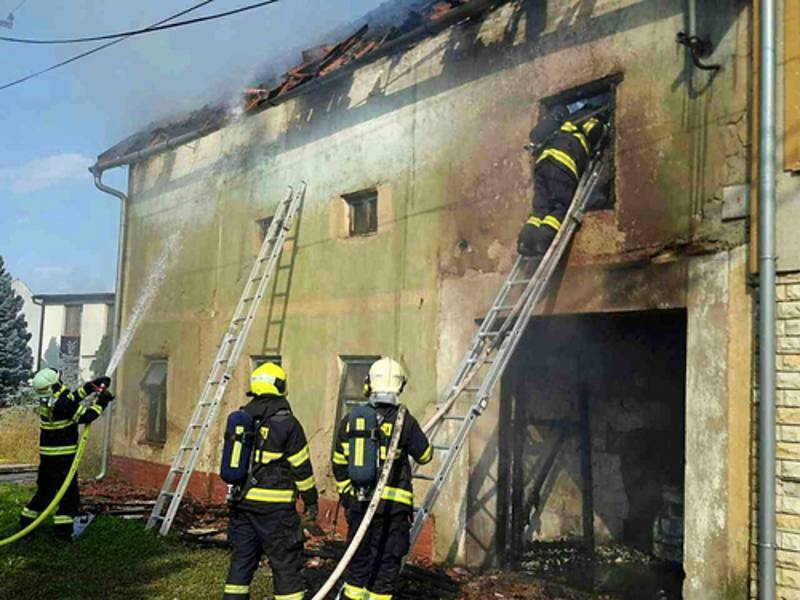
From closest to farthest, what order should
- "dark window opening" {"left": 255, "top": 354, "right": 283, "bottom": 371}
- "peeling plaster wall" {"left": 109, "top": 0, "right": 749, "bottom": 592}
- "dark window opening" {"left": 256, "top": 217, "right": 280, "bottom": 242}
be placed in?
"peeling plaster wall" {"left": 109, "top": 0, "right": 749, "bottom": 592}, "dark window opening" {"left": 255, "top": 354, "right": 283, "bottom": 371}, "dark window opening" {"left": 256, "top": 217, "right": 280, "bottom": 242}

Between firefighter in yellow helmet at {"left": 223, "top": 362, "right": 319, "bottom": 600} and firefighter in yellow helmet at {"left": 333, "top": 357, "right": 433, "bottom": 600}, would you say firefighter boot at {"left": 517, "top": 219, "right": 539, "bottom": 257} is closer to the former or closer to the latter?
firefighter in yellow helmet at {"left": 333, "top": 357, "right": 433, "bottom": 600}

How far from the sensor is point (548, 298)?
6406mm

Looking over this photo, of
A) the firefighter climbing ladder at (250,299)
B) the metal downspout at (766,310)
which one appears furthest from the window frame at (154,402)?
the metal downspout at (766,310)

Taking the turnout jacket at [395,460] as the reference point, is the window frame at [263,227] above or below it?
above

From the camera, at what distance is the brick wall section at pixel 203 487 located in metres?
7.20

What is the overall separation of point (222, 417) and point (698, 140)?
7.03 m

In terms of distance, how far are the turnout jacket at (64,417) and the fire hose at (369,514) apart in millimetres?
4218

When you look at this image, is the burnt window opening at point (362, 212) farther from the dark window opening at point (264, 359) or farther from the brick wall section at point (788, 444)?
the brick wall section at point (788, 444)

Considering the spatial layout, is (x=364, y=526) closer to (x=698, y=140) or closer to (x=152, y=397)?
(x=698, y=140)

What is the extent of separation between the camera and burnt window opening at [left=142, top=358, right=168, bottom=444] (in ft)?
37.9

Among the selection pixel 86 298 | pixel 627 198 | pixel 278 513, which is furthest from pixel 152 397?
pixel 86 298

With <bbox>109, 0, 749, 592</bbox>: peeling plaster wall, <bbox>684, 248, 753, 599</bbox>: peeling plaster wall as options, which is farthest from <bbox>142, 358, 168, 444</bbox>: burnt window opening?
<bbox>684, 248, 753, 599</bbox>: peeling plaster wall

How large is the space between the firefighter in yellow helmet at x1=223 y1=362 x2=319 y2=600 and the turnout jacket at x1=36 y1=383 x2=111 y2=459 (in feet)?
11.3

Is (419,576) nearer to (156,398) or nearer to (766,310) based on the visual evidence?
(766,310)
